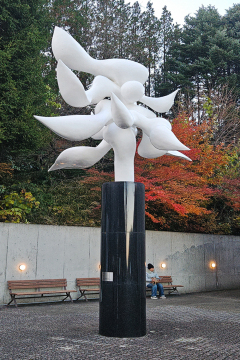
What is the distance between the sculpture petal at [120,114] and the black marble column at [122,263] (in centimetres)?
113

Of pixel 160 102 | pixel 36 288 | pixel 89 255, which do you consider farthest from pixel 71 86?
pixel 89 255

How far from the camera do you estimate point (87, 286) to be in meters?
12.9

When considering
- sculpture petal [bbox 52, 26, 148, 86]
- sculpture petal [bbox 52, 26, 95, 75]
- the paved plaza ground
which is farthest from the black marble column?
sculpture petal [bbox 52, 26, 95, 75]

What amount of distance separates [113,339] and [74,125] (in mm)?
3826

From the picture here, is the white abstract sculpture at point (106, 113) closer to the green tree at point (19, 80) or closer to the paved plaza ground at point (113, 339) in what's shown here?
the paved plaza ground at point (113, 339)

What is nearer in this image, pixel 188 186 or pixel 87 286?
pixel 87 286

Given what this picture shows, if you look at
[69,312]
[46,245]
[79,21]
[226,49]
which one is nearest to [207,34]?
[226,49]

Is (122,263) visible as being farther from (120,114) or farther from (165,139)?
(120,114)

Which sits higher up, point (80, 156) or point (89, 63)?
point (89, 63)

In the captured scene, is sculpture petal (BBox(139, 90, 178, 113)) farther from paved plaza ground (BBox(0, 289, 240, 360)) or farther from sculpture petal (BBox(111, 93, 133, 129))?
paved plaza ground (BBox(0, 289, 240, 360))

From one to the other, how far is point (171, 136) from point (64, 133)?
6.72ft

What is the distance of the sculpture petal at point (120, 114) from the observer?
→ 6878mm

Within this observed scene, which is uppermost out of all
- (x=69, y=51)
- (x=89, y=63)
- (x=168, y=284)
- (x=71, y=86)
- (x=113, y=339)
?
(x=69, y=51)

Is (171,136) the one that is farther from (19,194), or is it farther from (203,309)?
(19,194)
